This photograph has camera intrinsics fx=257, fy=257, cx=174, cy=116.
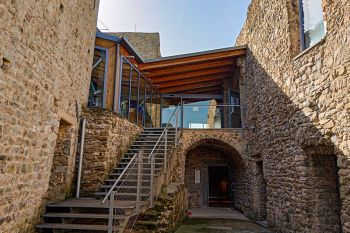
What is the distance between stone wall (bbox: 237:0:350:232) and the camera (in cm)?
411

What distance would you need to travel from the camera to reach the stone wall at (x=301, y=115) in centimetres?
411

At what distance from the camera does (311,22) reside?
5.34 m

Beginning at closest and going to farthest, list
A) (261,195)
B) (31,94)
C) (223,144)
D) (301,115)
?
(31,94)
(301,115)
(261,195)
(223,144)

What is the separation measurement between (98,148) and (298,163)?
14.8 feet

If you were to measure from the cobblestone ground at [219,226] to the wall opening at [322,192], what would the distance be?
2.08m

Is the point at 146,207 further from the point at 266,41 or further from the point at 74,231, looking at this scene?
the point at 266,41

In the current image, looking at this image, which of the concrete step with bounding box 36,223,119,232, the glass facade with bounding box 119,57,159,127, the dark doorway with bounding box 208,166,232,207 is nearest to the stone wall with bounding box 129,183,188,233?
the concrete step with bounding box 36,223,119,232

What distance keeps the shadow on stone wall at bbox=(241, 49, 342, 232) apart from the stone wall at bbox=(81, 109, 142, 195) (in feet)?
13.5

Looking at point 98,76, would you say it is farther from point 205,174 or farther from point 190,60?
point 205,174

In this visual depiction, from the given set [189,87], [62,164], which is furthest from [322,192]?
[189,87]

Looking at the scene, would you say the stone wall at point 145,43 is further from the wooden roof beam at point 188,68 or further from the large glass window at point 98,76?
the large glass window at point 98,76

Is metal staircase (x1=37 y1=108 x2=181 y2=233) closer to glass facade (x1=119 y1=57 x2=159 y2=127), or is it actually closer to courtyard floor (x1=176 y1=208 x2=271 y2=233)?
courtyard floor (x1=176 y1=208 x2=271 y2=233)

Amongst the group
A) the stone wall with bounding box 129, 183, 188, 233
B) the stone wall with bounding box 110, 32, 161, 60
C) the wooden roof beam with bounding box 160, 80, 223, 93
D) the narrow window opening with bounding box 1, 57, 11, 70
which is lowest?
the stone wall with bounding box 129, 183, 188, 233

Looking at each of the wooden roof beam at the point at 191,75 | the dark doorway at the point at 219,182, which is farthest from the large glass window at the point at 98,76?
the dark doorway at the point at 219,182
